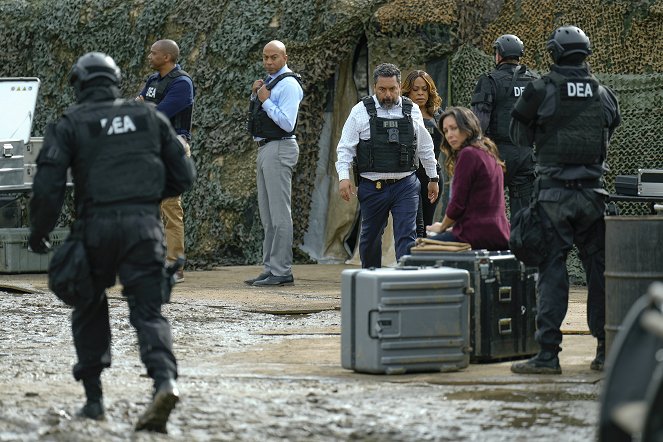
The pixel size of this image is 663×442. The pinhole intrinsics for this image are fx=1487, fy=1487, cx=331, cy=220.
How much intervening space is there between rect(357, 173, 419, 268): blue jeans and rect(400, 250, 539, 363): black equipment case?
2446 mm

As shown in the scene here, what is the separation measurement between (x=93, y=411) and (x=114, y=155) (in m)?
1.20

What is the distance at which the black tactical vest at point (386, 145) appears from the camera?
36.4 feet

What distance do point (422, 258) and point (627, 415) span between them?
404cm

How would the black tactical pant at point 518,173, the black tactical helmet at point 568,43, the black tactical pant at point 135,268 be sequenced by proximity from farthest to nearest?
the black tactical pant at point 518,173 < the black tactical helmet at point 568,43 < the black tactical pant at point 135,268

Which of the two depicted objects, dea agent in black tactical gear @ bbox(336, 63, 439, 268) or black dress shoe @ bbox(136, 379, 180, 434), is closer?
black dress shoe @ bbox(136, 379, 180, 434)

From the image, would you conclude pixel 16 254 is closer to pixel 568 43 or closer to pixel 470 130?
pixel 470 130

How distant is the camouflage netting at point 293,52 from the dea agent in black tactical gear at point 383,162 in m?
2.72

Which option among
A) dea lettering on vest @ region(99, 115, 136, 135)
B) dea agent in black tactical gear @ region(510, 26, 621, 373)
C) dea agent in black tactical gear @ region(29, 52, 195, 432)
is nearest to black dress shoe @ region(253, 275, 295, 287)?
dea agent in black tactical gear @ region(510, 26, 621, 373)

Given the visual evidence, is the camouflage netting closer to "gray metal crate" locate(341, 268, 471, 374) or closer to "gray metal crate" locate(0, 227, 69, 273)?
"gray metal crate" locate(0, 227, 69, 273)

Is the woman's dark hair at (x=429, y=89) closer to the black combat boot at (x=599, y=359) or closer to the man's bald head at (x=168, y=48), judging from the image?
the man's bald head at (x=168, y=48)

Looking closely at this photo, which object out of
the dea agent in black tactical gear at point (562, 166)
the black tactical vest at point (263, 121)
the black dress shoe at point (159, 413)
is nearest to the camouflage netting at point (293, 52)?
the black tactical vest at point (263, 121)

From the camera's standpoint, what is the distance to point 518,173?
11773 mm

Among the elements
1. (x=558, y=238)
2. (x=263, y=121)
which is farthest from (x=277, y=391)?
(x=263, y=121)

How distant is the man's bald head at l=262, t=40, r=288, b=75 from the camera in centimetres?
1264
